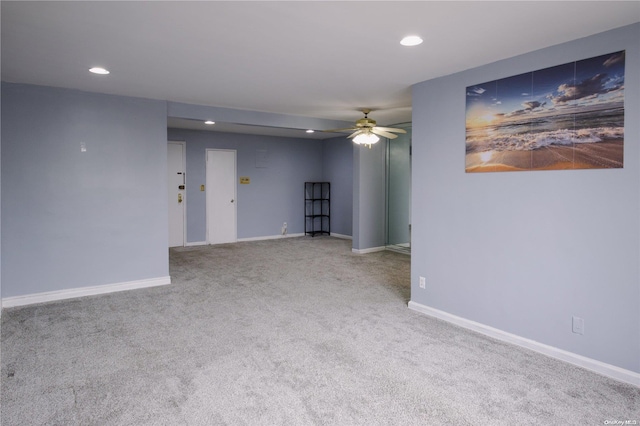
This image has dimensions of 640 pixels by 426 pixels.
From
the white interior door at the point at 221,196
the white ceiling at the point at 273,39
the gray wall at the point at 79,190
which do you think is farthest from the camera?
the white interior door at the point at 221,196

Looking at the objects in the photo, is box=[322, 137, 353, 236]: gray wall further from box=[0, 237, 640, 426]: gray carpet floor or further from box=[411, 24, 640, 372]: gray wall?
box=[411, 24, 640, 372]: gray wall

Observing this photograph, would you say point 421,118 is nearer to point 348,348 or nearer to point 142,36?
point 348,348

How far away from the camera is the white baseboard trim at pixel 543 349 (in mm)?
2752

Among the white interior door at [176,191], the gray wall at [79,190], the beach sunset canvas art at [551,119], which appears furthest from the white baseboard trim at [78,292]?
the beach sunset canvas art at [551,119]

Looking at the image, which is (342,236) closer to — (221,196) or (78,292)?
(221,196)

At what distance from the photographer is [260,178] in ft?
30.7

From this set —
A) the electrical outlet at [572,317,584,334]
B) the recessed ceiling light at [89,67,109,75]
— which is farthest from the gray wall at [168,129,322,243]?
the electrical outlet at [572,317,584,334]

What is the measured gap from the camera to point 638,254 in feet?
8.78

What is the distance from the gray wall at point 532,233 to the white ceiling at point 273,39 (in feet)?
1.02

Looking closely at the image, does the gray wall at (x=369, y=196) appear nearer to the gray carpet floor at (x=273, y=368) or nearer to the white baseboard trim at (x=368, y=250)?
the white baseboard trim at (x=368, y=250)

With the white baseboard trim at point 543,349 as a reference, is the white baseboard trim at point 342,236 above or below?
above

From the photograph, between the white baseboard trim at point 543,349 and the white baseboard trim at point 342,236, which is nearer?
the white baseboard trim at point 543,349

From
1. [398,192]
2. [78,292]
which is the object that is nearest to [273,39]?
[78,292]

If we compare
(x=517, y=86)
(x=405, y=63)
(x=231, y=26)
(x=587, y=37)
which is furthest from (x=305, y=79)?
(x=587, y=37)
